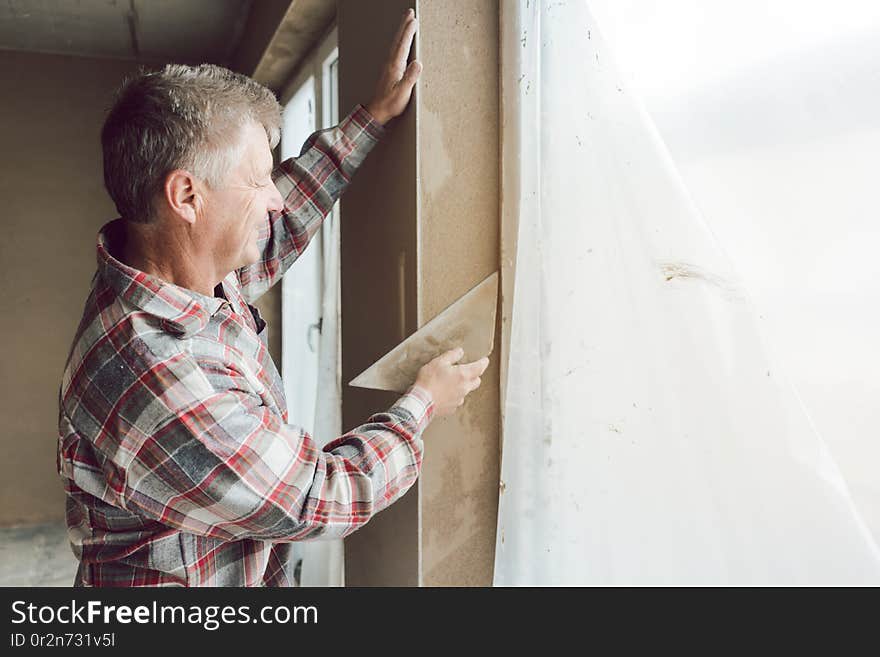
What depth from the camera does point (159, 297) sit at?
105 cm

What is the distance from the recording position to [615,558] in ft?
3.34

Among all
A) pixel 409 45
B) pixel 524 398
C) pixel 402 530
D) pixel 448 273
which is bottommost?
pixel 402 530

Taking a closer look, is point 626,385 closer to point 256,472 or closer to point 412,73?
point 256,472

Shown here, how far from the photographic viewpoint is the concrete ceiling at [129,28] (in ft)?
11.9

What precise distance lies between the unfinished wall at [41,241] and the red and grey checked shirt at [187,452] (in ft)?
12.3

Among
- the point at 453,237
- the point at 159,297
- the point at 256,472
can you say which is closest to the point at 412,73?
the point at 453,237

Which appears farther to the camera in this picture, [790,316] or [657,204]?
[657,204]

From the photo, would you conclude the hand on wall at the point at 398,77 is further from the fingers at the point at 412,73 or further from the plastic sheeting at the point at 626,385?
the plastic sheeting at the point at 626,385

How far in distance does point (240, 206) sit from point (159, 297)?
0.68ft

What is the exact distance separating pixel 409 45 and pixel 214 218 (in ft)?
1.60

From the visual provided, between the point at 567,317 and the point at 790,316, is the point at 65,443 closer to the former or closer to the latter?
the point at 567,317

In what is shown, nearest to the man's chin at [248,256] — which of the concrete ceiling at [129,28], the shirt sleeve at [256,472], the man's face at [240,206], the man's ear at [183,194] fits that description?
the man's face at [240,206]

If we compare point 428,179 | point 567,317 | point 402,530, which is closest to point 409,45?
point 428,179

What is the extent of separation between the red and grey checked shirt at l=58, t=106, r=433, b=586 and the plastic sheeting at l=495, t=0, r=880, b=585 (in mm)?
223
